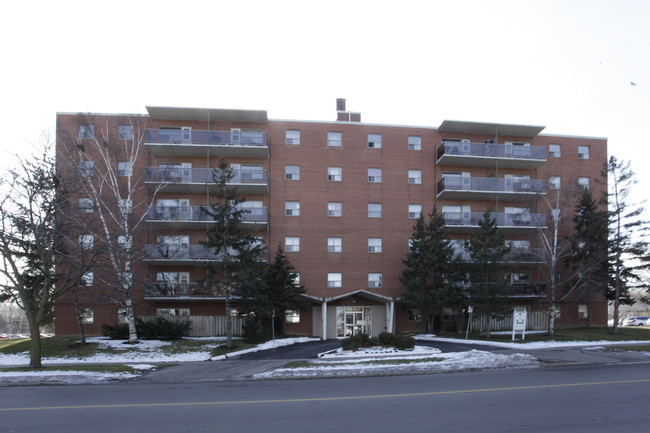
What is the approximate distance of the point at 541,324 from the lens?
3366 cm

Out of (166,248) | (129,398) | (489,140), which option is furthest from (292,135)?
(129,398)

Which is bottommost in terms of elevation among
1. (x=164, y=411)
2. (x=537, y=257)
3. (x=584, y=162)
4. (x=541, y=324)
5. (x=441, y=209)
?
(x=541, y=324)

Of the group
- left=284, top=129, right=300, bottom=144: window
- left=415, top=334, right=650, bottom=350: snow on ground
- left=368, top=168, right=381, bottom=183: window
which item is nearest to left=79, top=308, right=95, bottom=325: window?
left=284, top=129, right=300, bottom=144: window

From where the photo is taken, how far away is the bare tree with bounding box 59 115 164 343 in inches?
955

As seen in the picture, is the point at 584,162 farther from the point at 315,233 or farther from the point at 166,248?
the point at 166,248

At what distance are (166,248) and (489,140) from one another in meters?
25.7

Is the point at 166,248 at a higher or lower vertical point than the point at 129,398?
higher

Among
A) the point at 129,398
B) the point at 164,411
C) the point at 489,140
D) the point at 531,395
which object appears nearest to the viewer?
the point at 164,411

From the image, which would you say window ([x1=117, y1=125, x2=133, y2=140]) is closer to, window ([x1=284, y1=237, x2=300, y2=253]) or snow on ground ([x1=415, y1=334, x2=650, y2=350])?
window ([x1=284, y1=237, x2=300, y2=253])

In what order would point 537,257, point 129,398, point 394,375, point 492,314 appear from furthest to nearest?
1. point 537,257
2. point 492,314
3. point 394,375
4. point 129,398

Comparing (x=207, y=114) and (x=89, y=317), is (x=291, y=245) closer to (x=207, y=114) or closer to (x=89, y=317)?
(x=207, y=114)

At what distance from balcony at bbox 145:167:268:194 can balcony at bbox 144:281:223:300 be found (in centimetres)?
664

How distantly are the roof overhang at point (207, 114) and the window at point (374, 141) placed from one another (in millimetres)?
8001

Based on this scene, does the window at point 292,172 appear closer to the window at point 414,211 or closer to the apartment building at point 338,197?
the apartment building at point 338,197
